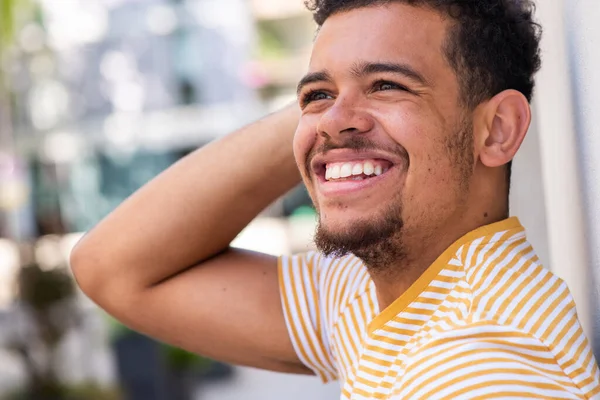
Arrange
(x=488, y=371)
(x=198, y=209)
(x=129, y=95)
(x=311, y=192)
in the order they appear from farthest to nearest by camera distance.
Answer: (x=129, y=95) < (x=198, y=209) < (x=311, y=192) < (x=488, y=371)

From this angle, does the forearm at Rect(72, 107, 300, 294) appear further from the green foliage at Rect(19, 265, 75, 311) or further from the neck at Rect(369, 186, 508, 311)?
the green foliage at Rect(19, 265, 75, 311)

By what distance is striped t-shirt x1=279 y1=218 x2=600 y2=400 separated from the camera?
1276mm

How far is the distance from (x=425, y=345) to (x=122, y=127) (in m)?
20.4

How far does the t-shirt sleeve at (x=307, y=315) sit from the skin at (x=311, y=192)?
0.04 meters

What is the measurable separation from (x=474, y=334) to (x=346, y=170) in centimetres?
45

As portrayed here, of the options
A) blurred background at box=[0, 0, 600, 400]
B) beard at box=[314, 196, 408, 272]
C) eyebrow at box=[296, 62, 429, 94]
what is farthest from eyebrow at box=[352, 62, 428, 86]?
blurred background at box=[0, 0, 600, 400]

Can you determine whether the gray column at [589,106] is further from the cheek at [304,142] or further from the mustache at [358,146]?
the cheek at [304,142]

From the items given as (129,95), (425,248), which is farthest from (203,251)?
(129,95)

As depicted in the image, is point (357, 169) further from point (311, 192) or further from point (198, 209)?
point (198, 209)

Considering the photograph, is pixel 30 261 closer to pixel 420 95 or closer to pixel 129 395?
pixel 129 395

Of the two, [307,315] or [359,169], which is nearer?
[359,169]

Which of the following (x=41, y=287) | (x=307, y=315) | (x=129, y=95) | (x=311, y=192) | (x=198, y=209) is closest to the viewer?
(x=311, y=192)

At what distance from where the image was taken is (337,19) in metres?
1.72

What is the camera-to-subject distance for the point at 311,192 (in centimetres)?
177
